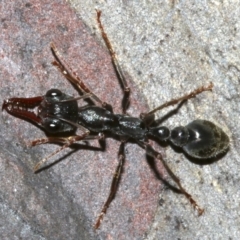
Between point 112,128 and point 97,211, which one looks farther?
point 112,128

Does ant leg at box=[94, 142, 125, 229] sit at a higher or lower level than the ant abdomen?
lower

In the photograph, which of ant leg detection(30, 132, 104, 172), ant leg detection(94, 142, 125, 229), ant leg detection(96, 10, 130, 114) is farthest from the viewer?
ant leg detection(96, 10, 130, 114)

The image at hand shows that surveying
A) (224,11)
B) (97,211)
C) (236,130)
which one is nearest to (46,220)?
(97,211)

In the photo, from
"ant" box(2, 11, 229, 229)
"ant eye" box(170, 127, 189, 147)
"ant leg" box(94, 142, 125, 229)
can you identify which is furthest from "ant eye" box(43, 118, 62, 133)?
"ant eye" box(170, 127, 189, 147)

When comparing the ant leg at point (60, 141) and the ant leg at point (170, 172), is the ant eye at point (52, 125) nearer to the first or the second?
the ant leg at point (60, 141)

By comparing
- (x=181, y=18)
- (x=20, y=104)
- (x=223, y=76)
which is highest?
(x=181, y=18)

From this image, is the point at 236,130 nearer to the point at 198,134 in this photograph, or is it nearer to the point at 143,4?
the point at 198,134

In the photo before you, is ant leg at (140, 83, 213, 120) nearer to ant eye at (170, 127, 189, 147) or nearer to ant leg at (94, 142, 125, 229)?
ant eye at (170, 127, 189, 147)
